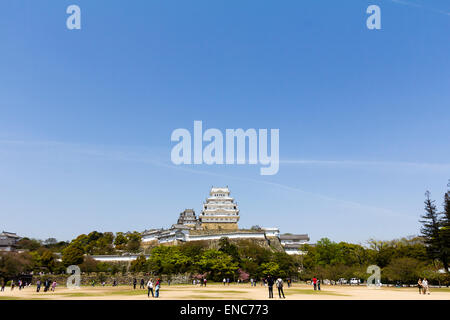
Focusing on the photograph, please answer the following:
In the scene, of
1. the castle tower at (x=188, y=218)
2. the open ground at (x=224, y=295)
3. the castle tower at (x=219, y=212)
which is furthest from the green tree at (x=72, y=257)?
the castle tower at (x=188, y=218)

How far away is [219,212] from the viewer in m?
69.0

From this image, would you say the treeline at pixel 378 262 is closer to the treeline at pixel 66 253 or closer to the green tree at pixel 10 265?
the treeline at pixel 66 253

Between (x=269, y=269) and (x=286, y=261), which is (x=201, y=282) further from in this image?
(x=286, y=261)

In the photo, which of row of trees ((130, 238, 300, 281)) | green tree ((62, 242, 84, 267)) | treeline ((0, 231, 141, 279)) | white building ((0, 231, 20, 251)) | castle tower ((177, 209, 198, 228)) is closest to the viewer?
treeline ((0, 231, 141, 279))

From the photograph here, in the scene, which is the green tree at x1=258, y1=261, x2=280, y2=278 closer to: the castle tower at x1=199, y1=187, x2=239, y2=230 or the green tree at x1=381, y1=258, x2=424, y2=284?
the green tree at x1=381, y1=258, x2=424, y2=284

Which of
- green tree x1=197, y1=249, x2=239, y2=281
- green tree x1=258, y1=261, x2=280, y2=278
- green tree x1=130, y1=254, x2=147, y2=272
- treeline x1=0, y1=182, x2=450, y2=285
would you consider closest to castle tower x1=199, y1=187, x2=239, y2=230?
treeline x1=0, y1=182, x2=450, y2=285

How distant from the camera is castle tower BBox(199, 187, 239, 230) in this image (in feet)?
222

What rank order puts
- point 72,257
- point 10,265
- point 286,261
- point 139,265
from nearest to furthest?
point 10,265
point 286,261
point 139,265
point 72,257

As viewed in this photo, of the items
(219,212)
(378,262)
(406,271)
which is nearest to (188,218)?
(219,212)
